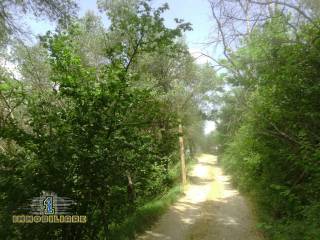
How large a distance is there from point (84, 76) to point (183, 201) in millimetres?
11245

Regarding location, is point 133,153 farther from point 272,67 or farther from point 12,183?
point 272,67

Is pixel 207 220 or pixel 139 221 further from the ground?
pixel 139 221

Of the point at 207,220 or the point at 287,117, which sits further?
the point at 207,220

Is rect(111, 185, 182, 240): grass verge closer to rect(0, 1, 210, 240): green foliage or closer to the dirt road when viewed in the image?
the dirt road

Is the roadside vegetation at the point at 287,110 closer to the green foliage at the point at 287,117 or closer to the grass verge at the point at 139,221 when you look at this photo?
the green foliage at the point at 287,117

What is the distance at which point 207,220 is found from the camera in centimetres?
1089

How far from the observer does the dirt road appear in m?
8.98

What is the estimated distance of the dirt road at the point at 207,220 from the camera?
29.5ft

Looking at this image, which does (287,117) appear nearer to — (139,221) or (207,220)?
(207,220)

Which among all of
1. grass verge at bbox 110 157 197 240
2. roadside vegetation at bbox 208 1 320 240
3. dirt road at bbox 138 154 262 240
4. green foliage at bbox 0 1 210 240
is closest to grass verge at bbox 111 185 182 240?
grass verge at bbox 110 157 197 240

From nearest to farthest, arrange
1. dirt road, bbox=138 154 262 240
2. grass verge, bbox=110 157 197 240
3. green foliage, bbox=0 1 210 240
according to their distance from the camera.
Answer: green foliage, bbox=0 1 210 240
grass verge, bbox=110 157 197 240
dirt road, bbox=138 154 262 240

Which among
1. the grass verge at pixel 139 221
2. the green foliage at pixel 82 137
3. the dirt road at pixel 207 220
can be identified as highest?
the green foliage at pixel 82 137

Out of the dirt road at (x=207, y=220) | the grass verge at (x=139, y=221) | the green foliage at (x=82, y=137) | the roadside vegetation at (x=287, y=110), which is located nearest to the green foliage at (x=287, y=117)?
→ the roadside vegetation at (x=287, y=110)

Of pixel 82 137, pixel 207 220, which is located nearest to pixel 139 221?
pixel 207 220
